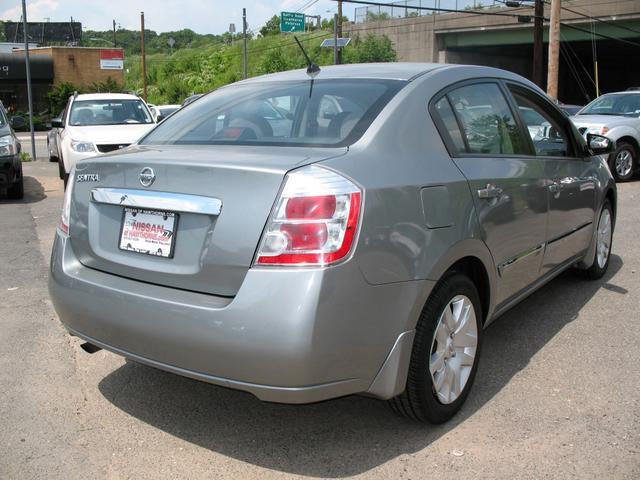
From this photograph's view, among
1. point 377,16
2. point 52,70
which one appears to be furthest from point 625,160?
point 52,70

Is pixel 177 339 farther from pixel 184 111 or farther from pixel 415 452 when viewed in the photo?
pixel 184 111

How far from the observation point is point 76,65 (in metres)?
51.2

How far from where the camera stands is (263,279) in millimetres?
2551

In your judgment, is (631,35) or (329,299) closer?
(329,299)

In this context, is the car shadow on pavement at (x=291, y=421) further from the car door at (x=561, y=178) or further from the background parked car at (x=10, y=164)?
the background parked car at (x=10, y=164)

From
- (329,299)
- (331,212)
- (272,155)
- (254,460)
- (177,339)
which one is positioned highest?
(272,155)

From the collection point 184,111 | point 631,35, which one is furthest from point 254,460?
point 631,35

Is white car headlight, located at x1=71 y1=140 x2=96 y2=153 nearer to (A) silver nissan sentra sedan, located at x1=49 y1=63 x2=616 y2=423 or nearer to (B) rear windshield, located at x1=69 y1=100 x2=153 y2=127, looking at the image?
(B) rear windshield, located at x1=69 y1=100 x2=153 y2=127

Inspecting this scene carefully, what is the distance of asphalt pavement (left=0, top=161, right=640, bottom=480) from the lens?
113 inches

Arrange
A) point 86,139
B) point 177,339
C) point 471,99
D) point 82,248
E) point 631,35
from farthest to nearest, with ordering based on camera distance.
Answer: point 631,35
point 86,139
point 471,99
point 82,248
point 177,339

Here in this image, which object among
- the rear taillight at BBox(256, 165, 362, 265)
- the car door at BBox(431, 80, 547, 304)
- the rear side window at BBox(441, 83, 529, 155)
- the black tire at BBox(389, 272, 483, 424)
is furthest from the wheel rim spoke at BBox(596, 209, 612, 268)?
the rear taillight at BBox(256, 165, 362, 265)

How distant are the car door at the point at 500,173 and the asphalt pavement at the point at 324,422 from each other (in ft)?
1.79

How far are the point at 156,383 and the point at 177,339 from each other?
45.2 inches

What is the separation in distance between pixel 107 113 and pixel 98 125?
61 cm
